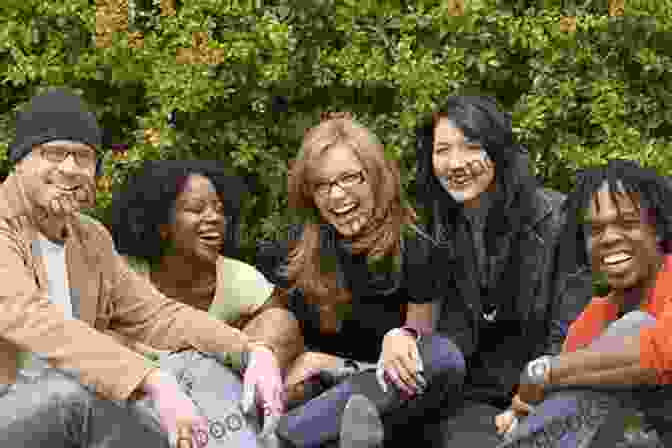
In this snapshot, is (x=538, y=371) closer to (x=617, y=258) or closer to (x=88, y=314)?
(x=617, y=258)

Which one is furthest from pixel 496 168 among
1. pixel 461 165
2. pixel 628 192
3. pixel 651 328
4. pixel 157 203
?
pixel 157 203

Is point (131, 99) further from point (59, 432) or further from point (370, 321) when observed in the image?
point (59, 432)

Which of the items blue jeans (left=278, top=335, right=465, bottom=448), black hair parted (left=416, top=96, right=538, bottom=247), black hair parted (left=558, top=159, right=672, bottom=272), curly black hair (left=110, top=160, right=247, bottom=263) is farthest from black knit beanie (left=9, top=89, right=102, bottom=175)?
black hair parted (left=558, top=159, right=672, bottom=272)

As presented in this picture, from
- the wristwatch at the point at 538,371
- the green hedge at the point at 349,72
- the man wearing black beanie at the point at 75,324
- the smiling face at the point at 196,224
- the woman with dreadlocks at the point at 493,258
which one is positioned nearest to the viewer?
the man wearing black beanie at the point at 75,324

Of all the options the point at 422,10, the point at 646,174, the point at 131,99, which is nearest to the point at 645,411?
the point at 646,174

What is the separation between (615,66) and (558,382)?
2132mm

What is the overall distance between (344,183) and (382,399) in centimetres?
81

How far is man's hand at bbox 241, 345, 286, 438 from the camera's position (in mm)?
4086

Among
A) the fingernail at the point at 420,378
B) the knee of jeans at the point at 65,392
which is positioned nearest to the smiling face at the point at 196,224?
the fingernail at the point at 420,378

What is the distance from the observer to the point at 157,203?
4.98 metres

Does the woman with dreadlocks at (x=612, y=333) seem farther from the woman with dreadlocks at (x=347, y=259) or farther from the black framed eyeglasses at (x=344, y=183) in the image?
the black framed eyeglasses at (x=344, y=183)

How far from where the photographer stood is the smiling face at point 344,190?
4590 millimetres

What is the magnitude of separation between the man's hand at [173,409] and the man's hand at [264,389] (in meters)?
0.29

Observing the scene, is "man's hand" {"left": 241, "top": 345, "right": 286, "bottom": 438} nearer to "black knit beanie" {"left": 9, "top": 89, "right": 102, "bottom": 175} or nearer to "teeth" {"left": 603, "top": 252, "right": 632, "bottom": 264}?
"black knit beanie" {"left": 9, "top": 89, "right": 102, "bottom": 175}
